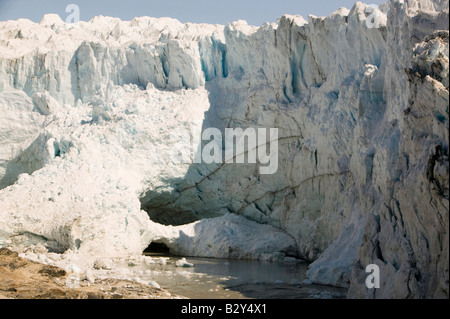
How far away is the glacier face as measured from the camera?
7.80m

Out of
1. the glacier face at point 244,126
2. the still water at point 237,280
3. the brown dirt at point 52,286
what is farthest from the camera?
the still water at point 237,280

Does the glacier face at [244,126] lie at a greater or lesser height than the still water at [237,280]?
greater

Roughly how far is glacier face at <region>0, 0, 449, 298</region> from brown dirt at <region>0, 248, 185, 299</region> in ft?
9.55

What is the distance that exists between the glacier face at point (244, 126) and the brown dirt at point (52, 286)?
2909mm

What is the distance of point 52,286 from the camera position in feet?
30.2

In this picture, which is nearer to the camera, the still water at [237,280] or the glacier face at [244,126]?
the glacier face at [244,126]

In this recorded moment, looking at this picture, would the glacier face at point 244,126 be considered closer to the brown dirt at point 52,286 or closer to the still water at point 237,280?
the still water at point 237,280

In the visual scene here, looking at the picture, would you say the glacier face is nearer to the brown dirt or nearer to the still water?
the still water

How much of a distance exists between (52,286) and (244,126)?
30.0 ft

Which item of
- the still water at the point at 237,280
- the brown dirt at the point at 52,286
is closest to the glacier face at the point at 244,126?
the still water at the point at 237,280

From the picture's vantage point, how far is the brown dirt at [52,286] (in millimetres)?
8477

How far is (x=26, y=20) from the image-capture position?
23.2m

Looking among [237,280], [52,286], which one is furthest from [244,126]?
[52,286]

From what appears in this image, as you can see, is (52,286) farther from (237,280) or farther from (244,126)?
(244,126)
